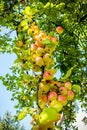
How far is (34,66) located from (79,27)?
25.0 feet

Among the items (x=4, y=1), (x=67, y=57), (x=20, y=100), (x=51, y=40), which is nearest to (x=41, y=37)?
(x=51, y=40)

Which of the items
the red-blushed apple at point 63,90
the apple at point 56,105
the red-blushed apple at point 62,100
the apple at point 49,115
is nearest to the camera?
the apple at point 49,115

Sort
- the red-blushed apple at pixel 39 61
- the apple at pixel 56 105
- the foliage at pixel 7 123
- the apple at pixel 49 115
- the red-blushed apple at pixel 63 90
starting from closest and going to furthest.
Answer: the apple at pixel 49 115
the apple at pixel 56 105
the red-blushed apple at pixel 63 90
the red-blushed apple at pixel 39 61
the foliage at pixel 7 123

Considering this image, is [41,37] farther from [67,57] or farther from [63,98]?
[67,57]

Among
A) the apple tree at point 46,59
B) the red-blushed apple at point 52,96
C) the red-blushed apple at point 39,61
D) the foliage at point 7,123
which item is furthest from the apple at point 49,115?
the foliage at point 7,123

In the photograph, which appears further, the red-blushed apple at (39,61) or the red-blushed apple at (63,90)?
the red-blushed apple at (39,61)

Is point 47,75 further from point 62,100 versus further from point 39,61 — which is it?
point 62,100

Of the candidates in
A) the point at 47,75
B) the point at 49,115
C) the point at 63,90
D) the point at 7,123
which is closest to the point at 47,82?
the point at 47,75

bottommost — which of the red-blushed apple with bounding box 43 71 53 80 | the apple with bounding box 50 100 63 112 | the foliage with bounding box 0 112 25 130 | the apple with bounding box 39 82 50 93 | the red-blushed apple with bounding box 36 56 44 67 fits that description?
the apple with bounding box 50 100 63 112

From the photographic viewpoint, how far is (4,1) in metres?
7.40

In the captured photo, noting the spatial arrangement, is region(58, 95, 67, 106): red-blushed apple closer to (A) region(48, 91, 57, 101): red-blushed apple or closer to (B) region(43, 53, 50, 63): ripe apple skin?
(A) region(48, 91, 57, 101): red-blushed apple

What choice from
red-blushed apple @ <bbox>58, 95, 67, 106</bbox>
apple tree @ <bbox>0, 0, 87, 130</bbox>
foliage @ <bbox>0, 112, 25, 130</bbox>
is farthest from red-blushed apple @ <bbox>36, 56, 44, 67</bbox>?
foliage @ <bbox>0, 112, 25, 130</bbox>

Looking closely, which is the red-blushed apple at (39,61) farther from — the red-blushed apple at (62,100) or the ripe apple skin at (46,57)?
the red-blushed apple at (62,100)

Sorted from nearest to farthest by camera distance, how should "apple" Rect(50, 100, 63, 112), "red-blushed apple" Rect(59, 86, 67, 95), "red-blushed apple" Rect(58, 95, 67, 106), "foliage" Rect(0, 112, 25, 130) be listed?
1. "apple" Rect(50, 100, 63, 112)
2. "red-blushed apple" Rect(58, 95, 67, 106)
3. "red-blushed apple" Rect(59, 86, 67, 95)
4. "foliage" Rect(0, 112, 25, 130)
